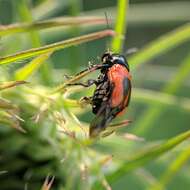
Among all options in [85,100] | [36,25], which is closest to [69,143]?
[85,100]

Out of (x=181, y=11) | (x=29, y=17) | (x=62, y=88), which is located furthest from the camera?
(x=181, y=11)

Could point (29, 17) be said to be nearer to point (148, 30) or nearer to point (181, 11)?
point (181, 11)

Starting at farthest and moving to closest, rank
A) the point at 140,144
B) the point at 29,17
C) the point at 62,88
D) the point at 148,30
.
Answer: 1. the point at 148,30
2. the point at 140,144
3. the point at 29,17
4. the point at 62,88

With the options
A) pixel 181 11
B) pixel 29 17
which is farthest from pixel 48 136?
pixel 181 11

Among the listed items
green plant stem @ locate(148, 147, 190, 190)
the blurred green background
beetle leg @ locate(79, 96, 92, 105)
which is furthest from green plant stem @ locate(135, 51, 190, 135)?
beetle leg @ locate(79, 96, 92, 105)

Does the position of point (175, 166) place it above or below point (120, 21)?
below

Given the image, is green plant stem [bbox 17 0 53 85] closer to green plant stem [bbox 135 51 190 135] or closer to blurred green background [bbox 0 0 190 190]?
blurred green background [bbox 0 0 190 190]

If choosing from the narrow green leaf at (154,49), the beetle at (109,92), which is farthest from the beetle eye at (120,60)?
the narrow green leaf at (154,49)

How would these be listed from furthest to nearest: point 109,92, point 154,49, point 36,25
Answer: point 154,49
point 109,92
point 36,25

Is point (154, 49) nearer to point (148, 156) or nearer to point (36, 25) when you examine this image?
point (148, 156)
